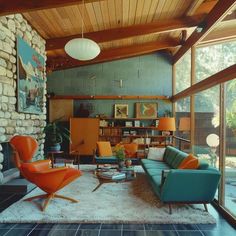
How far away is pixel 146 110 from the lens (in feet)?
27.1

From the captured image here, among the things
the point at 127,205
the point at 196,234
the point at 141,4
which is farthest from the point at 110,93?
the point at 196,234

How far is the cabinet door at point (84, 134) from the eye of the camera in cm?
796

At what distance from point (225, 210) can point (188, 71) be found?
408 centimetres

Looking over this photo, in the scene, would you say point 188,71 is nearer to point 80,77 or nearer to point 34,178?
point 80,77

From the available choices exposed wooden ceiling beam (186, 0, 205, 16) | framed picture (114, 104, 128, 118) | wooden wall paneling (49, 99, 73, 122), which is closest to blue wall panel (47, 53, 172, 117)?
framed picture (114, 104, 128, 118)

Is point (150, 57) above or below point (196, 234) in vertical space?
above

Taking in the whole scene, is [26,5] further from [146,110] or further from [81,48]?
[146,110]

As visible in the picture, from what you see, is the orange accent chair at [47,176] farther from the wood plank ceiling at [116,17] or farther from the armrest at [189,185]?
the wood plank ceiling at [116,17]

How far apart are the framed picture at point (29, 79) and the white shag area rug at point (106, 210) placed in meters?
1.84

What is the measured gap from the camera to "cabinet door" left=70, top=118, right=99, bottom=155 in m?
7.96

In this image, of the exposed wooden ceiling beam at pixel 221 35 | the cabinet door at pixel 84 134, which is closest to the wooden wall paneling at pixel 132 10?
the exposed wooden ceiling beam at pixel 221 35

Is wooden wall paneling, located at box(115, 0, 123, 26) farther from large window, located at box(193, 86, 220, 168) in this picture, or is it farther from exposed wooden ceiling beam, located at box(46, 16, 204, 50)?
large window, located at box(193, 86, 220, 168)

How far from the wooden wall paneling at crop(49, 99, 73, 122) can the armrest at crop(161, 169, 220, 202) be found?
18.4 feet

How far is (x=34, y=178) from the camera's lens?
350 cm
